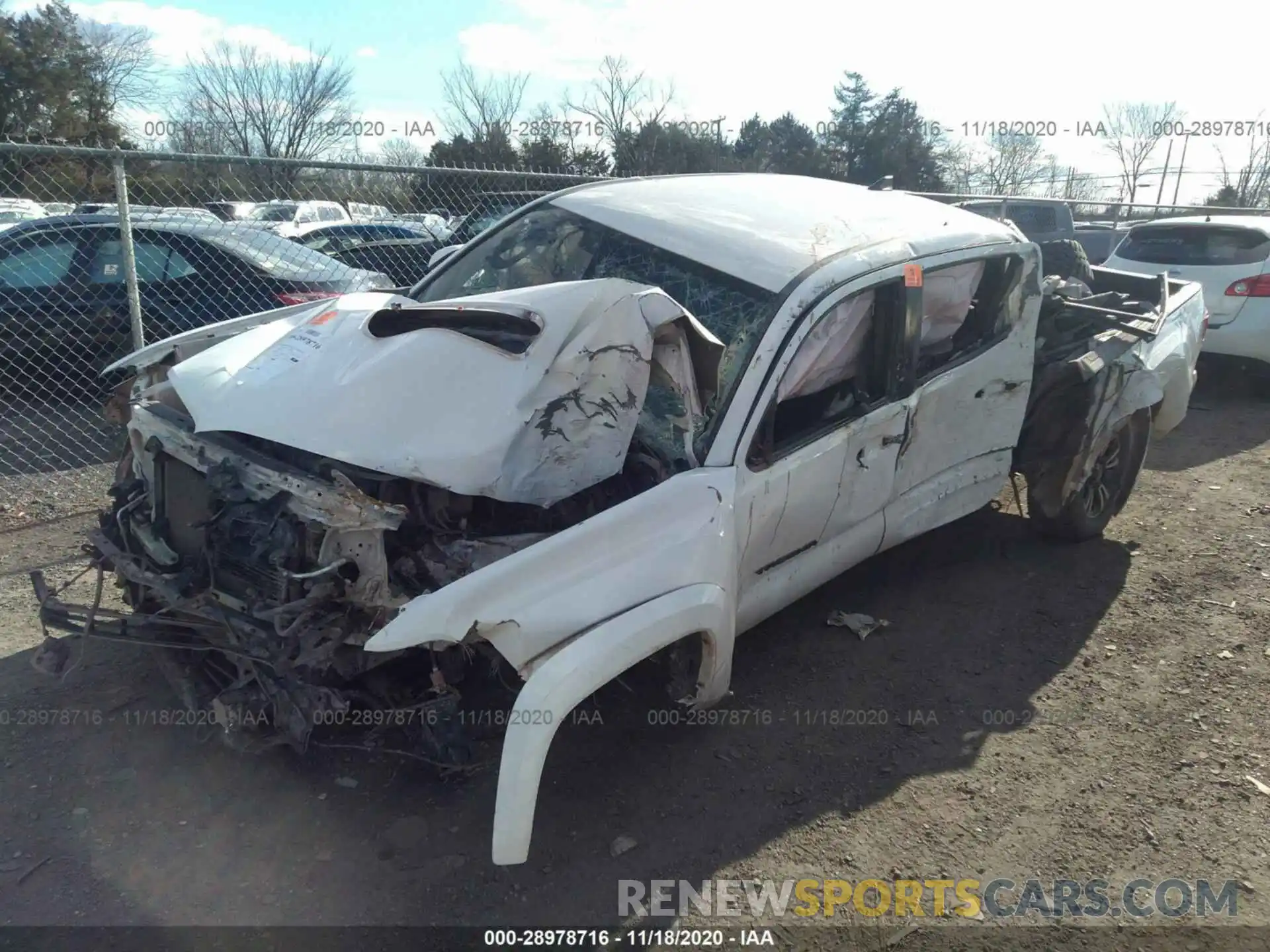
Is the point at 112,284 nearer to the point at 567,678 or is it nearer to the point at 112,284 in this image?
the point at 112,284

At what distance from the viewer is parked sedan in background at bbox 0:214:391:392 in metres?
6.59

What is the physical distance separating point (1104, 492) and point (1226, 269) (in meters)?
4.60

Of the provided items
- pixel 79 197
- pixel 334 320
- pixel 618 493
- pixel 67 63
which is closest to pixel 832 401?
pixel 618 493

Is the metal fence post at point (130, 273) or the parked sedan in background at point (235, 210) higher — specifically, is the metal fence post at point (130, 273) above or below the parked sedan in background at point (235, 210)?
below

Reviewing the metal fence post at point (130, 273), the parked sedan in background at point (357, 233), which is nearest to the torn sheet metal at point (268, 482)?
the metal fence post at point (130, 273)

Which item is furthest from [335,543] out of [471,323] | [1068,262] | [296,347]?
[1068,262]

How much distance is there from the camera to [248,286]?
6969 mm

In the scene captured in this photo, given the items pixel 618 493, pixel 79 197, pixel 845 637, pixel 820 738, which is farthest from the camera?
pixel 79 197

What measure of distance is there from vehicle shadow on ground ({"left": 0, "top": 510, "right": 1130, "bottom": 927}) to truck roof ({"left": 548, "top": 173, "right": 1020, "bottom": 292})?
1.70 meters

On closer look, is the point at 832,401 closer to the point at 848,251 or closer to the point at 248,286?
the point at 848,251

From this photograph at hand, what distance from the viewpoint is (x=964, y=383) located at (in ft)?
13.3

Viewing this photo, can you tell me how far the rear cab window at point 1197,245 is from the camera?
8.25 meters

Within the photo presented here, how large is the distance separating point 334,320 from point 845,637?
2.61 metres

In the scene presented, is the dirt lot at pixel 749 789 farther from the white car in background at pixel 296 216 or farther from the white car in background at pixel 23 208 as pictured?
the white car in background at pixel 23 208
